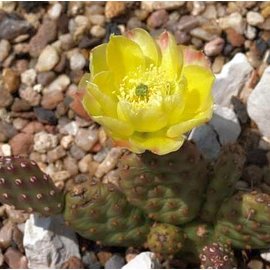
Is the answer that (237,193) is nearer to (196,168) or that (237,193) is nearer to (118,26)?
(196,168)

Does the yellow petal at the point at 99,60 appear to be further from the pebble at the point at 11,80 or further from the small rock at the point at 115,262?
the pebble at the point at 11,80

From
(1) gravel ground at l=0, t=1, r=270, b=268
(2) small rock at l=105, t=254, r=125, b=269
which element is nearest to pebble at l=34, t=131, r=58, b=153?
(1) gravel ground at l=0, t=1, r=270, b=268

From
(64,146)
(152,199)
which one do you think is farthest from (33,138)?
(152,199)

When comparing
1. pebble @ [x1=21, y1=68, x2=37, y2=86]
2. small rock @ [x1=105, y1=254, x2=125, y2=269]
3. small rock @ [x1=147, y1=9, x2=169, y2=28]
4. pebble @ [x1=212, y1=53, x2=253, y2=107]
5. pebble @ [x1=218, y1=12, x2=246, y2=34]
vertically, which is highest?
small rock @ [x1=147, y1=9, x2=169, y2=28]

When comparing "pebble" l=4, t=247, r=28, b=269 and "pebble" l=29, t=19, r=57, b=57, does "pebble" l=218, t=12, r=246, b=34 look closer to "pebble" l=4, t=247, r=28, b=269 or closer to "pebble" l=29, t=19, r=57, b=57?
"pebble" l=29, t=19, r=57, b=57

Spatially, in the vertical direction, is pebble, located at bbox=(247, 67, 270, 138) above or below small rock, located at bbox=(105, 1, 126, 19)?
below
